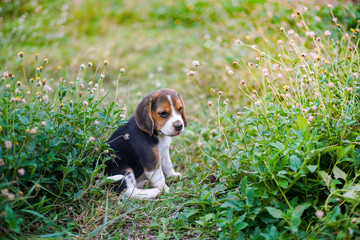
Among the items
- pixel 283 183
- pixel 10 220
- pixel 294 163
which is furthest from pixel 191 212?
pixel 10 220

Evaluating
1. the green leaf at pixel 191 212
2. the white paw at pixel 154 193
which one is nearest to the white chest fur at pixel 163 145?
the white paw at pixel 154 193

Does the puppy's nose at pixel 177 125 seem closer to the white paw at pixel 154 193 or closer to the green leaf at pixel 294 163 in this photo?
the white paw at pixel 154 193

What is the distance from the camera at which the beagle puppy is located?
366 centimetres

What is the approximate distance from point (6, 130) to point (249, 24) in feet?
17.3

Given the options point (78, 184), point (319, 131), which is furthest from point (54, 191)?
point (319, 131)

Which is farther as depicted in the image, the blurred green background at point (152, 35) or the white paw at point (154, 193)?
the blurred green background at point (152, 35)

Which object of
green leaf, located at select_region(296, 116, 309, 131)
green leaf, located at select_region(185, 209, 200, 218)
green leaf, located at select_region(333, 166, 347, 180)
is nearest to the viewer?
green leaf, located at select_region(333, 166, 347, 180)

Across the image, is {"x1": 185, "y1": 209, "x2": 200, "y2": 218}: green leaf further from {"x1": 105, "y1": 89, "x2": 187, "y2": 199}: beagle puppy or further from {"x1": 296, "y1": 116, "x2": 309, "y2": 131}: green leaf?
{"x1": 296, "y1": 116, "x2": 309, "y2": 131}: green leaf

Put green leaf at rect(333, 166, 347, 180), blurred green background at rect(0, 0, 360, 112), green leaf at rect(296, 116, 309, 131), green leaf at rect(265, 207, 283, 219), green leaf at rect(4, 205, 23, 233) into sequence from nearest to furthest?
green leaf at rect(4, 205, 23, 233) < green leaf at rect(265, 207, 283, 219) < green leaf at rect(333, 166, 347, 180) < green leaf at rect(296, 116, 309, 131) < blurred green background at rect(0, 0, 360, 112)

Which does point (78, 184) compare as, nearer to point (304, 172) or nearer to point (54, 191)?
point (54, 191)

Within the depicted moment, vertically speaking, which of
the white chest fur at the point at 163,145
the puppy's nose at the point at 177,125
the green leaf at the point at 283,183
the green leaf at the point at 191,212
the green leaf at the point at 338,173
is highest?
the green leaf at the point at 338,173

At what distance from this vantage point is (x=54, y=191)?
3186 mm

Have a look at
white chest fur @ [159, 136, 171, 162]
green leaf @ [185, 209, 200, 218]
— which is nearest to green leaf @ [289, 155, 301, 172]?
green leaf @ [185, 209, 200, 218]

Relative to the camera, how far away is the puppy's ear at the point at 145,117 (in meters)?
3.68
